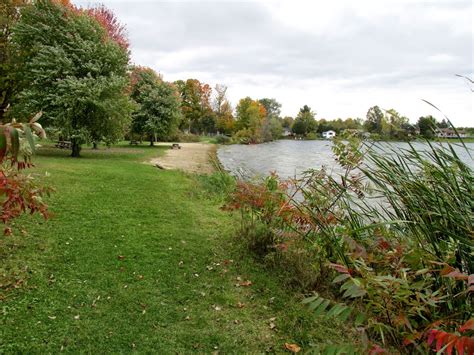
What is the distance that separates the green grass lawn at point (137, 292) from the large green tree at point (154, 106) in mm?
20871

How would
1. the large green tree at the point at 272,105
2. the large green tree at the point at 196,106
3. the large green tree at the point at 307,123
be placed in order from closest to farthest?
the large green tree at the point at 307,123 < the large green tree at the point at 196,106 < the large green tree at the point at 272,105

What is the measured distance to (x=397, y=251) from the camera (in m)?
2.09

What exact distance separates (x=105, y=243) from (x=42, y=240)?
0.82m

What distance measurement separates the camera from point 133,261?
14.3ft

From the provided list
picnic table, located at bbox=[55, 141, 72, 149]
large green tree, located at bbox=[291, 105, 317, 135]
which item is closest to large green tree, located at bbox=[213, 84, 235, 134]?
large green tree, located at bbox=[291, 105, 317, 135]

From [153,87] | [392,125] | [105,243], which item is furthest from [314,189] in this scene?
[153,87]

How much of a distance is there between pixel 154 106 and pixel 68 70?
12.1m

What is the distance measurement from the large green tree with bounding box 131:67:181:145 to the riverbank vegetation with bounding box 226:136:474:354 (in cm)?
2303

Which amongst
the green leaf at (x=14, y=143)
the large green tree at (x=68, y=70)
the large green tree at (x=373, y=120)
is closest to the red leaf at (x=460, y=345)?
the green leaf at (x=14, y=143)

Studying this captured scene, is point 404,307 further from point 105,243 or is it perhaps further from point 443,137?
point 105,243

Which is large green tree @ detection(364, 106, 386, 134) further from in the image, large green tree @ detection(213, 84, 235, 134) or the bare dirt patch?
large green tree @ detection(213, 84, 235, 134)

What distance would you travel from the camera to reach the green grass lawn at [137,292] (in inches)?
114

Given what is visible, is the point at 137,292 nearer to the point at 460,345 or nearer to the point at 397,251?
the point at 397,251

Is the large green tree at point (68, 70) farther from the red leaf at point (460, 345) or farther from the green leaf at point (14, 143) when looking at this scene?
the red leaf at point (460, 345)
